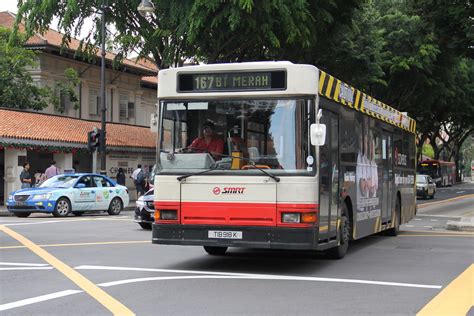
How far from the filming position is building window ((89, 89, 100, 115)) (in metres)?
40.8

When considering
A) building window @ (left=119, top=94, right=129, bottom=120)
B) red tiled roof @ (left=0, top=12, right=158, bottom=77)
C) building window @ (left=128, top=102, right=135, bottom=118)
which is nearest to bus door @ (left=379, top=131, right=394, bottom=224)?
red tiled roof @ (left=0, top=12, right=158, bottom=77)

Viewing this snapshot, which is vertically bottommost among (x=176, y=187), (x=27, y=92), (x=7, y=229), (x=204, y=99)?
(x=7, y=229)

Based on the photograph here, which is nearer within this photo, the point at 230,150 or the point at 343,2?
the point at 230,150

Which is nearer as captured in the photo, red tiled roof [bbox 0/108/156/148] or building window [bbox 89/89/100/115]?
red tiled roof [bbox 0/108/156/148]

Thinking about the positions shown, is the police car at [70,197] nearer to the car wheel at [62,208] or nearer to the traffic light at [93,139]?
the car wheel at [62,208]

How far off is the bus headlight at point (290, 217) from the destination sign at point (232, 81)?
188 centimetres

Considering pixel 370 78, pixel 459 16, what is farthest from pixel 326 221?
pixel 370 78

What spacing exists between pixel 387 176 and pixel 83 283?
861 centimetres

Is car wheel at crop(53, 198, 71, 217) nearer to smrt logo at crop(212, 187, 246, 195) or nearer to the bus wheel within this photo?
the bus wheel

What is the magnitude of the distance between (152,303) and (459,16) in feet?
68.6

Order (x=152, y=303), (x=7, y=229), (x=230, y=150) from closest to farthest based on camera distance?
(x=152, y=303)
(x=230, y=150)
(x=7, y=229)

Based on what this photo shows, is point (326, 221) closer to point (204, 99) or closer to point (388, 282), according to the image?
point (388, 282)

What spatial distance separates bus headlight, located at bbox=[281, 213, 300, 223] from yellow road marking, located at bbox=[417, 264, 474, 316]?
224cm

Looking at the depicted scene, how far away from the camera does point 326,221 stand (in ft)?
34.1
